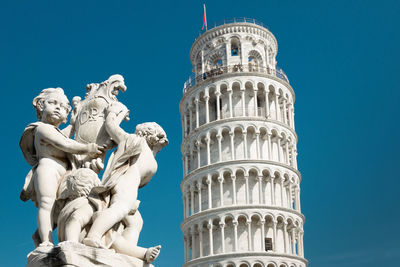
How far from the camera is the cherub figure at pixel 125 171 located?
4285 mm

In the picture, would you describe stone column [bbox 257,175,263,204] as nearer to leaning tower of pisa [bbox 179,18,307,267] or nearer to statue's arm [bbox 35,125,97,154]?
leaning tower of pisa [bbox 179,18,307,267]

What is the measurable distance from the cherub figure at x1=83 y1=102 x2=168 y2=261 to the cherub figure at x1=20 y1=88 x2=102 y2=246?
0.84 ft

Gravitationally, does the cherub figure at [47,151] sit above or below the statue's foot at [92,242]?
above

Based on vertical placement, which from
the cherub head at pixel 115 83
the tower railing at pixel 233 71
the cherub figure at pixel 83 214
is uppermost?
the tower railing at pixel 233 71

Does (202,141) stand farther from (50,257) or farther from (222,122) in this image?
(50,257)

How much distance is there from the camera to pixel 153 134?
5.04 meters

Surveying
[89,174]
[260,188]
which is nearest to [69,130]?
[89,174]

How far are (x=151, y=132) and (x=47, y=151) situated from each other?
0.94 metres

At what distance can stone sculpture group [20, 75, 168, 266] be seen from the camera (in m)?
4.26

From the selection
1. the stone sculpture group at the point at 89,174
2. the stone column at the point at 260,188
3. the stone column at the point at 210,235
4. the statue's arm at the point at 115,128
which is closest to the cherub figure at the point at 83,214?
the stone sculpture group at the point at 89,174

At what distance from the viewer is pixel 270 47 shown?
2073 inches

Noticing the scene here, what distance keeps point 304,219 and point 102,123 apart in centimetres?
4537

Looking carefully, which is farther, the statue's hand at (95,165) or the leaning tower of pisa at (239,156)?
the leaning tower of pisa at (239,156)

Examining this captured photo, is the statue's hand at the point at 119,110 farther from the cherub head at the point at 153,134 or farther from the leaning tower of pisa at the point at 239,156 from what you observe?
the leaning tower of pisa at the point at 239,156
